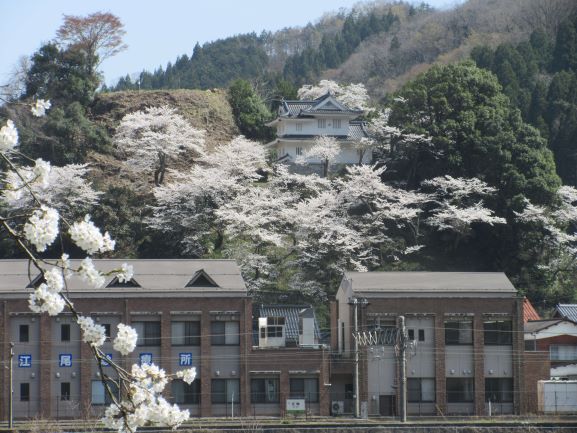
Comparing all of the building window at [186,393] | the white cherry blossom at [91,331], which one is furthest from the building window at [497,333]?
the white cherry blossom at [91,331]

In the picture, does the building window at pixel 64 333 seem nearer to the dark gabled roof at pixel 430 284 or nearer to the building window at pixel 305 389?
the building window at pixel 305 389

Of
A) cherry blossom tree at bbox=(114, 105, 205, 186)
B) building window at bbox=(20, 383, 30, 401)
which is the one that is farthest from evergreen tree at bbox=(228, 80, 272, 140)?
building window at bbox=(20, 383, 30, 401)

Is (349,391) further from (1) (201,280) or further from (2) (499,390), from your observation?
(1) (201,280)

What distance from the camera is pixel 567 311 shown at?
4188 cm

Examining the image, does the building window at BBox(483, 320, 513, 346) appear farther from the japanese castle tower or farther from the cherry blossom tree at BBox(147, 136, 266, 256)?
the japanese castle tower

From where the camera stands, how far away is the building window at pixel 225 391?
119 feet

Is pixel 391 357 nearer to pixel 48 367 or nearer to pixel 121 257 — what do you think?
pixel 48 367

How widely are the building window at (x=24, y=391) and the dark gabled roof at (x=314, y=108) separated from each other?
26532mm

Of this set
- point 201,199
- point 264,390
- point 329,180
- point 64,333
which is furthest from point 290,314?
point 329,180

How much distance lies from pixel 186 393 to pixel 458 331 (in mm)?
9348

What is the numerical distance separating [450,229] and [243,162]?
33.8 ft

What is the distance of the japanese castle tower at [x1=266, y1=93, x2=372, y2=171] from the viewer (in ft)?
188

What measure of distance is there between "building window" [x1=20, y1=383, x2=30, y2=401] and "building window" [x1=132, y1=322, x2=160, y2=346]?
12.1ft

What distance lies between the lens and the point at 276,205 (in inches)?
1987
